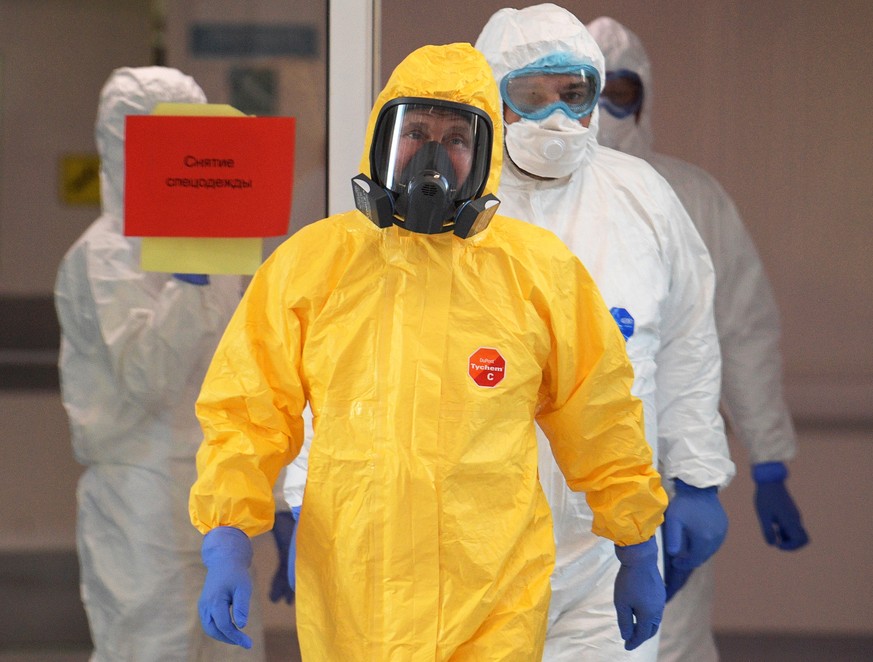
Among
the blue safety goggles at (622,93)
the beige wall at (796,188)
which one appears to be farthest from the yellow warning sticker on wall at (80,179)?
the blue safety goggles at (622,93)

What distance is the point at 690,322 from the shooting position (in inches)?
87.6

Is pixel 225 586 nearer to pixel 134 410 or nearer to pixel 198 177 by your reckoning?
pixel 134 410

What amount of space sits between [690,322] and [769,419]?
522 mm

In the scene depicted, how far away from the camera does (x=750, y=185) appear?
262cm

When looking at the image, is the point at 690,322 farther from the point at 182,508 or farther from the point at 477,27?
the point at 182,508

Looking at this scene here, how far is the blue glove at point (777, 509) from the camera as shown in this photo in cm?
264

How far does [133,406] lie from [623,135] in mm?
1164

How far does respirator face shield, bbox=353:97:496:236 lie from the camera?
5.52ft

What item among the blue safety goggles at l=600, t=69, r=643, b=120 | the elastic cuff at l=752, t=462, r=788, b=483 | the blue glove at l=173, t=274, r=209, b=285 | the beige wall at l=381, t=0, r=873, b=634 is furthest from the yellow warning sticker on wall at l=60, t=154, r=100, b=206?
the elastic cuff at l=752, t=462, r=788, b=483

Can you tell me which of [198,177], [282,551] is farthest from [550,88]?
[282,551]

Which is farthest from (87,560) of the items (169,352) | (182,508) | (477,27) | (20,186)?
(477,27)

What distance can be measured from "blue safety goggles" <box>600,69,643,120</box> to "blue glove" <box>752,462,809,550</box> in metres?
0.82

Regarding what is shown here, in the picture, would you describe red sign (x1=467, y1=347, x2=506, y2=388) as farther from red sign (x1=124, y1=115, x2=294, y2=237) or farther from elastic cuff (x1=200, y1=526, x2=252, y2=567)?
red sign (x1=124, y1=115, x2=294, y2=237)

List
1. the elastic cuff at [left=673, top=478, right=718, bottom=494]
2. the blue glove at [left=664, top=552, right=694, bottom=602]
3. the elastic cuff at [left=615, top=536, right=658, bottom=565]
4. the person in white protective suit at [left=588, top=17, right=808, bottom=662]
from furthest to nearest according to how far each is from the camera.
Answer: the person in white protective suit at [left=588, top=17, right=808, bottom=662]
the blue glove at [left=664, top=552, right=694, bottom=602]
the elastic cuff at [left=673, top=478, right=718, bottom=494]
the elastic cuff at [left=615, top=536, right=658, bottom=565]
